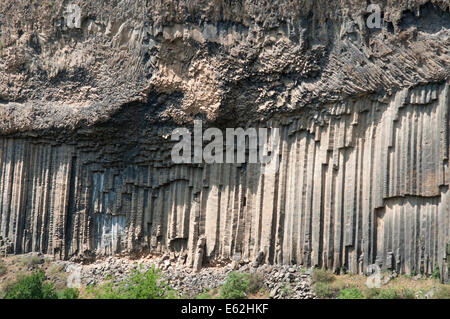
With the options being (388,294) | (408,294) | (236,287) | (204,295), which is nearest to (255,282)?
(236,287)

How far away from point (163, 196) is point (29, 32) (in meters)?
6.22

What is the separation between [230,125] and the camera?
21.0 metres

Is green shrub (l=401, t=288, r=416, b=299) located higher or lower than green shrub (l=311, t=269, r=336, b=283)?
lower

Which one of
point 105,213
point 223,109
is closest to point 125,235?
point 105,213

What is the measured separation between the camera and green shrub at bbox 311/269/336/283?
18.5m

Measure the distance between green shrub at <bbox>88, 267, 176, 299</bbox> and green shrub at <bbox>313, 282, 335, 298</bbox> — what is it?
3.30 meters

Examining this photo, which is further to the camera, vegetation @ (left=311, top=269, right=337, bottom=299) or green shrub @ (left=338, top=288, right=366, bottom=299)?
vegetation @ (left=311, top=269, right=337, bottom=299)

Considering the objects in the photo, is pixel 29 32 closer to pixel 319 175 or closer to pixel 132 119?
pixel 132 119

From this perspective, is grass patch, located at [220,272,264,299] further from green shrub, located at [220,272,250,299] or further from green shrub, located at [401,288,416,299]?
green shrub, located at [401,288,416,299]

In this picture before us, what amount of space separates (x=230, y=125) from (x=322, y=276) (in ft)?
16.0

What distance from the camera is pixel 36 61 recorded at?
2295 cm

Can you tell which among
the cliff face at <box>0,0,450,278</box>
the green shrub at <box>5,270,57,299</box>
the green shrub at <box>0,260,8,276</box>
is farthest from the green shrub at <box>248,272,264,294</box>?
the green shrub at <box>0,260,8,276</box>

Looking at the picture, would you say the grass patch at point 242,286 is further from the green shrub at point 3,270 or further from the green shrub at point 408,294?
the green shrub at point 3,270

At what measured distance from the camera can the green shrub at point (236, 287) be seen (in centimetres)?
1886
